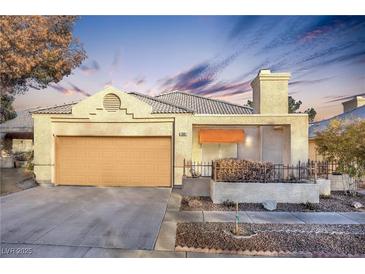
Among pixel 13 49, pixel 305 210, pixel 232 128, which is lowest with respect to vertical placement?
pixel 305 210

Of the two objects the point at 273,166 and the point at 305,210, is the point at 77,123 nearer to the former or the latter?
the point at 273,166

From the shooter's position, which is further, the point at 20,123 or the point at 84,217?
the point at 20,123

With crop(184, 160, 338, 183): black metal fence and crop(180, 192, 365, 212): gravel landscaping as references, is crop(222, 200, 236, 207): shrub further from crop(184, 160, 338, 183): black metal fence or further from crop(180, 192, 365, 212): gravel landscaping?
crop(184, 160, 338, 183): black metal fence

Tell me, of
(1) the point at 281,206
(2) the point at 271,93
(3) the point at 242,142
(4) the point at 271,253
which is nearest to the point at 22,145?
(3) the point at 242,142

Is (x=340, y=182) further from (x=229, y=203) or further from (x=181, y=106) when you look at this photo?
(x=181, y=106)

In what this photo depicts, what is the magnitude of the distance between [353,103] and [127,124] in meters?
10.4

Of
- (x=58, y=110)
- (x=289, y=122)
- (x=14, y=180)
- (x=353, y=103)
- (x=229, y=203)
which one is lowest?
(x=229, y=203)

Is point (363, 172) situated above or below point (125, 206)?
above

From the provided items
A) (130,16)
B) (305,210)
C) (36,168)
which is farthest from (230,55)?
(36,168)

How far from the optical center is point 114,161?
479 inches

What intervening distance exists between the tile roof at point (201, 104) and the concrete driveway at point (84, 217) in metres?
6.22
